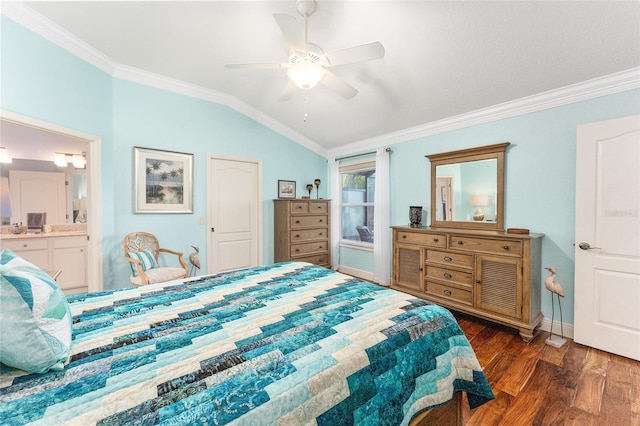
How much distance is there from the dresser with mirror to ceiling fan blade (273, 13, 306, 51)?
2354 millimetres

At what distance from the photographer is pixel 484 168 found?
3109mm

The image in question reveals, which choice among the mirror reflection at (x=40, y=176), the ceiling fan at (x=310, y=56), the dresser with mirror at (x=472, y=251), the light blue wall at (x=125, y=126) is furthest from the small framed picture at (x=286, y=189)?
the mirror reflection at (x=40, y=176)

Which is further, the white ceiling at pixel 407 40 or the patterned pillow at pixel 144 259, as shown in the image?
the patterned pillow at pixel 144 259

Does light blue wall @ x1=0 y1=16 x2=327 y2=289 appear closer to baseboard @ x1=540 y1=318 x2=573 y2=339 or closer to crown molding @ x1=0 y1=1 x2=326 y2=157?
crown molding @ x1=0 y1=1 x2=326 y2=157

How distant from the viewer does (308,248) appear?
14.2 feet

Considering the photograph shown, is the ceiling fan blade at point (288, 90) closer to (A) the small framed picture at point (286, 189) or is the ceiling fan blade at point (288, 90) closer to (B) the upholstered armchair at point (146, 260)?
(A) the small framed picture at point (286, 189)

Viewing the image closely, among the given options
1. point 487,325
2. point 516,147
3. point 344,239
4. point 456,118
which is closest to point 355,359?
point 487,325

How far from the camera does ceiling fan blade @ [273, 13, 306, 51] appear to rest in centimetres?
164

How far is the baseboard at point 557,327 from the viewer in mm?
2579

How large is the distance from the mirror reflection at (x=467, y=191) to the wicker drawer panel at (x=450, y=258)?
0.53 m

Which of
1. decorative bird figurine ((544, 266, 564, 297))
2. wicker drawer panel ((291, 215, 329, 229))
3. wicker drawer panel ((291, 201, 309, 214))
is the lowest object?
decorative bird figurine ((544, 266, 564, 297))

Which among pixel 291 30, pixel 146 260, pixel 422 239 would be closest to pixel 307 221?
pixel 422 239

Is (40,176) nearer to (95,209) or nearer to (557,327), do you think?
(95,209)

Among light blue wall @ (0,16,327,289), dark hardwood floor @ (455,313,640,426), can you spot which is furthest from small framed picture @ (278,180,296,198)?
dark hardwood floor @ (455,313,640,426)
